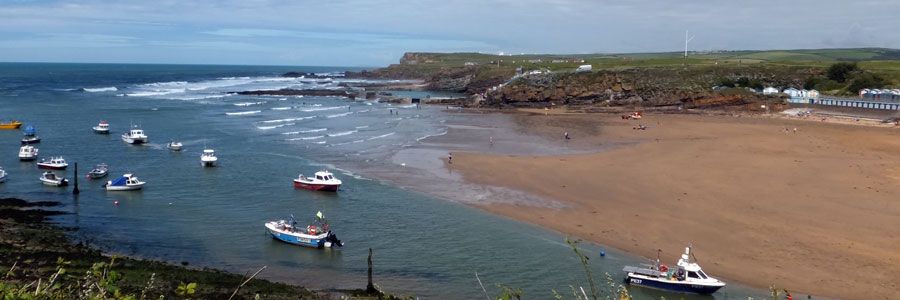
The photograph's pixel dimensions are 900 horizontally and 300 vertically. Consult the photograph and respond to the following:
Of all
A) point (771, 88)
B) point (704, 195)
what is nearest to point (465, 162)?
point (704, 195)

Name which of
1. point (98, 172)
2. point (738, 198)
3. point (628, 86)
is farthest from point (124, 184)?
point (628, 86)

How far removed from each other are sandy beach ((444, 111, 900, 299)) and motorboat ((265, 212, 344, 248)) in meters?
8.64

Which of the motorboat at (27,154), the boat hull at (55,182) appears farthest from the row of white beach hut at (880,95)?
the motorboat at (27,154)

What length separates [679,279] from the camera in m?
20.5

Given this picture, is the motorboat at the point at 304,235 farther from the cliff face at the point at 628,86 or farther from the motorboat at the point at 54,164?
the cliff face at the point at 628,86

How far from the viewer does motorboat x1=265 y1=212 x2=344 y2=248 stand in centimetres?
2481

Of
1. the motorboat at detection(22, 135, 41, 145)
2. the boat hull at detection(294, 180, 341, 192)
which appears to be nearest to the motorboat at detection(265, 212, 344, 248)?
the boat hull at detection(294, 180, 341, 192)

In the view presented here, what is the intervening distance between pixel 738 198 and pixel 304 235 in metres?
20.4

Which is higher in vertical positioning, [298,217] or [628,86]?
[628,86]

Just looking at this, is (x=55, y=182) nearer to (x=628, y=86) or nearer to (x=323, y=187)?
(x=323, y=187)

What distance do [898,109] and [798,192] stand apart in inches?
1494

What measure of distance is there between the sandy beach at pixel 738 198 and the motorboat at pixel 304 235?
28.3 feet

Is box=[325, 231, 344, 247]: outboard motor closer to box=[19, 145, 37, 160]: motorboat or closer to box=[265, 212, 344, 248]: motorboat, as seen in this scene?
box=[265, 212, 344, 248]: motorboat

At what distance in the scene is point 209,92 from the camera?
11375 centimetres
